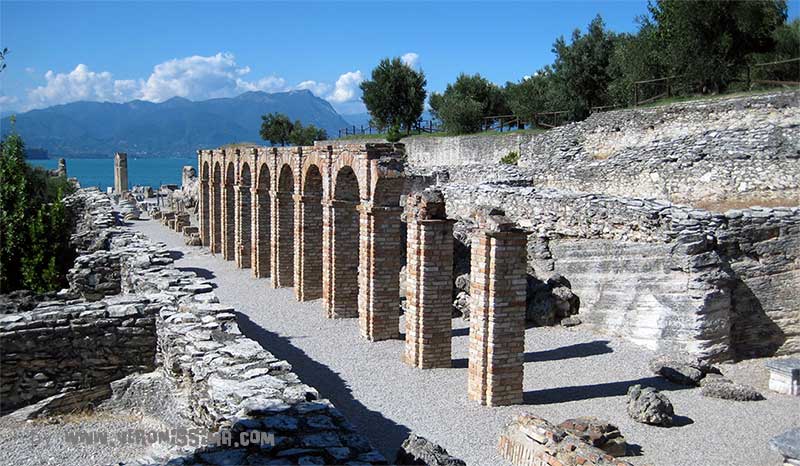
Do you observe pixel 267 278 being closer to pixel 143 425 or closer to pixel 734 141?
pixel 143 425

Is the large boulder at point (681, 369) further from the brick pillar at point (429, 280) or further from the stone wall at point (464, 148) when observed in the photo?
the stone wall at point (464, 148)

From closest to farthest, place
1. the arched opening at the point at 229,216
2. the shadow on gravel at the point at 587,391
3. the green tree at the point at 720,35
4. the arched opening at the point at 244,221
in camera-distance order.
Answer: the shadow on gravel at the point at 587,391
the arched opening at the point at 244,221
the arched opening at the point at 229,216
the green tree at the point at 720,35

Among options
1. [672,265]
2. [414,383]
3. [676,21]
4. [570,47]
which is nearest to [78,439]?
[414,383]

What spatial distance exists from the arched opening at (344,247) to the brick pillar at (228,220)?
9.85 meters

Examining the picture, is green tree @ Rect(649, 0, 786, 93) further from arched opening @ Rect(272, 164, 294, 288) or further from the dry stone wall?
the dry stone wall

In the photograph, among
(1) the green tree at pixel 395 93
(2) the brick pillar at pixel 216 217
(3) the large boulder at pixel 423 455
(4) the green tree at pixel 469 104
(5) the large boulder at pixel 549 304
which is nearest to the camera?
(3) the large boulder at pixel 423 455

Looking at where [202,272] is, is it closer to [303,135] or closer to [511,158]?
[511,158]

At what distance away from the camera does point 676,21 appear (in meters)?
32.4

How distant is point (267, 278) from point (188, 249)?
7575 mm

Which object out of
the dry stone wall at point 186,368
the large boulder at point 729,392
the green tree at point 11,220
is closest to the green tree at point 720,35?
the large boulder at point 729,392

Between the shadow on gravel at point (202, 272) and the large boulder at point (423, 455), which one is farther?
the shadow on gravel at point (202, 272)

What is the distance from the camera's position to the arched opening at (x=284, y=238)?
18.8 meters

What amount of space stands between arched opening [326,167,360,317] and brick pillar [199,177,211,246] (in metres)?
13.3

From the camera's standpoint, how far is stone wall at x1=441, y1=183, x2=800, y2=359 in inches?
487
